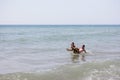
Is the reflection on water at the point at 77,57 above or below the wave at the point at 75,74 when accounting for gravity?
below

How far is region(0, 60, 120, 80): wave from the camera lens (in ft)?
36.5

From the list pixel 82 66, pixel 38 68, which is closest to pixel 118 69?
pixel 82 66

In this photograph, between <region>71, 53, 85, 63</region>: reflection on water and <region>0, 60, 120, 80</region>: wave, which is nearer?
<region>0, 60, 120, 80</region>: wave

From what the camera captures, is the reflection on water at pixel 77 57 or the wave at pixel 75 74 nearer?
the wave at pixel 75 74

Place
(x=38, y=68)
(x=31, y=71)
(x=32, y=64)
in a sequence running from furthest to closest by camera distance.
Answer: (x=32, y=64) < (x=38, y=68) < (x=31, y=71)

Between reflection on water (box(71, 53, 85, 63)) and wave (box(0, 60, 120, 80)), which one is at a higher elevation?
wave (box(0, 60, 120, 80))

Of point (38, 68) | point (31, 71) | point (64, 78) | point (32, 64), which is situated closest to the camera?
point (64, 78)

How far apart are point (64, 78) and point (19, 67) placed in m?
3.51

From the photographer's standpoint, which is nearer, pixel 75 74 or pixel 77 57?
pixel 75 74

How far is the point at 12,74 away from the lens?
11547mm

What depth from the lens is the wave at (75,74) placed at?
11.1 metres

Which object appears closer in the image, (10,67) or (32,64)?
(10,67)

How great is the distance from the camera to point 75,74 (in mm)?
11914

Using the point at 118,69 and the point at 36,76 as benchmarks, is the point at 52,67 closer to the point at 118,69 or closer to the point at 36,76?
the point at 36,76
